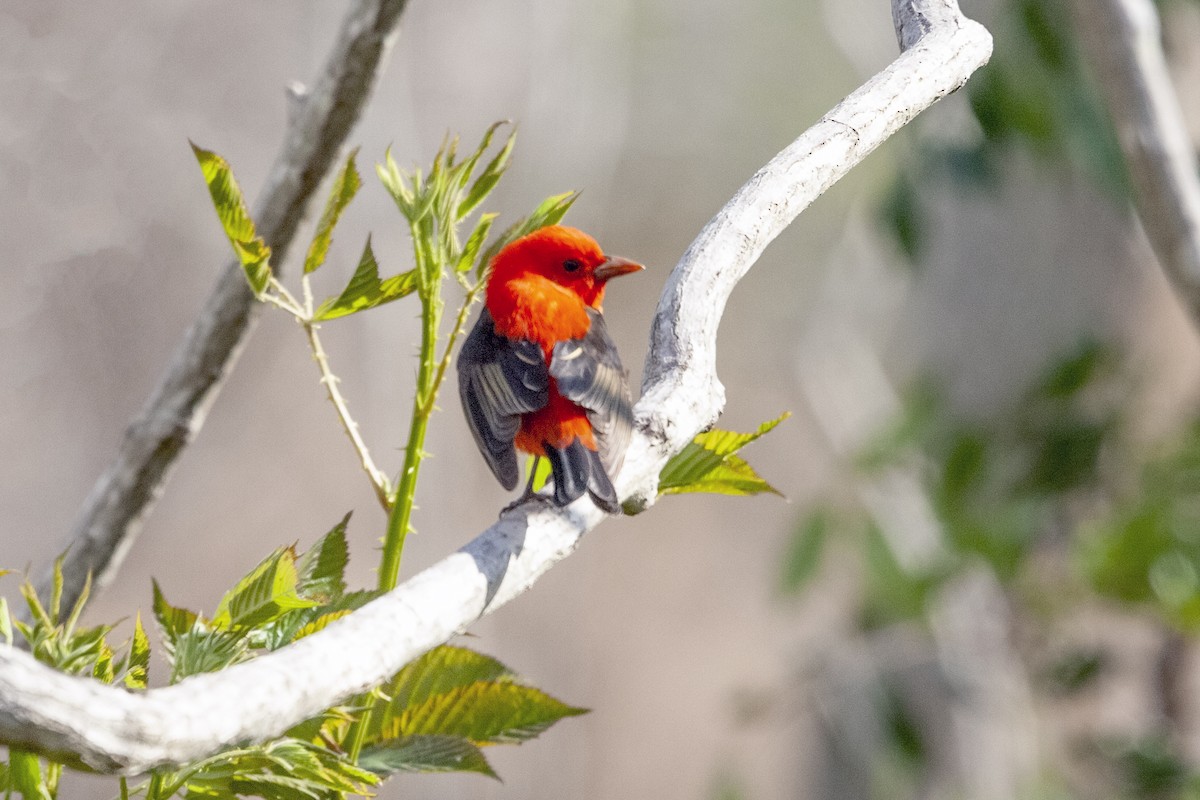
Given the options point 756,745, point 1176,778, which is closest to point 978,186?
point 1176,778

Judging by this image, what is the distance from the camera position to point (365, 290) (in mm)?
1586

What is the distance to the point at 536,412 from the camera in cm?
239

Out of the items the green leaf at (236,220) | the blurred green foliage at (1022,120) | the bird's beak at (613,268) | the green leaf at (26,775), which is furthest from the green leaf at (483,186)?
the blurred green foliage at (1022,120)

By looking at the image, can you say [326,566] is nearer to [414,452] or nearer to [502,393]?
[414,452]

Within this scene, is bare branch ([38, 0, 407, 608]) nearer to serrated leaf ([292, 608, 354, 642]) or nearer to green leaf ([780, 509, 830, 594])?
serrated leaf ([292, 608, 354, 642])

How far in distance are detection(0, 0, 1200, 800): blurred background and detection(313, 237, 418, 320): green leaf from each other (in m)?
1.77

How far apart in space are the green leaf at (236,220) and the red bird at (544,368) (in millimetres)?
563

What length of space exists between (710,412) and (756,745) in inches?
437

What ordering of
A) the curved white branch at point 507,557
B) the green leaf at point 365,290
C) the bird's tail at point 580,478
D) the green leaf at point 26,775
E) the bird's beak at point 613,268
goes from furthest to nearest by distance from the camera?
1. the bird's beak at point 613,268
2. the bird's tail at point 580,478
3. the green leaf at point 365,290
4. the green leaf at point 26,775
5. the curved white branch at point 507,557

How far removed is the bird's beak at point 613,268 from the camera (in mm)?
2861

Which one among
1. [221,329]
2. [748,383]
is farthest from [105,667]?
[748,383]

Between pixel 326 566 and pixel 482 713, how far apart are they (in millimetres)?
267

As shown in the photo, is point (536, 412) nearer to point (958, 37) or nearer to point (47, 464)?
point (958, 37)

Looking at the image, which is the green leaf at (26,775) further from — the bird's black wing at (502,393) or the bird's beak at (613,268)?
the bird's beak at (613,268)
